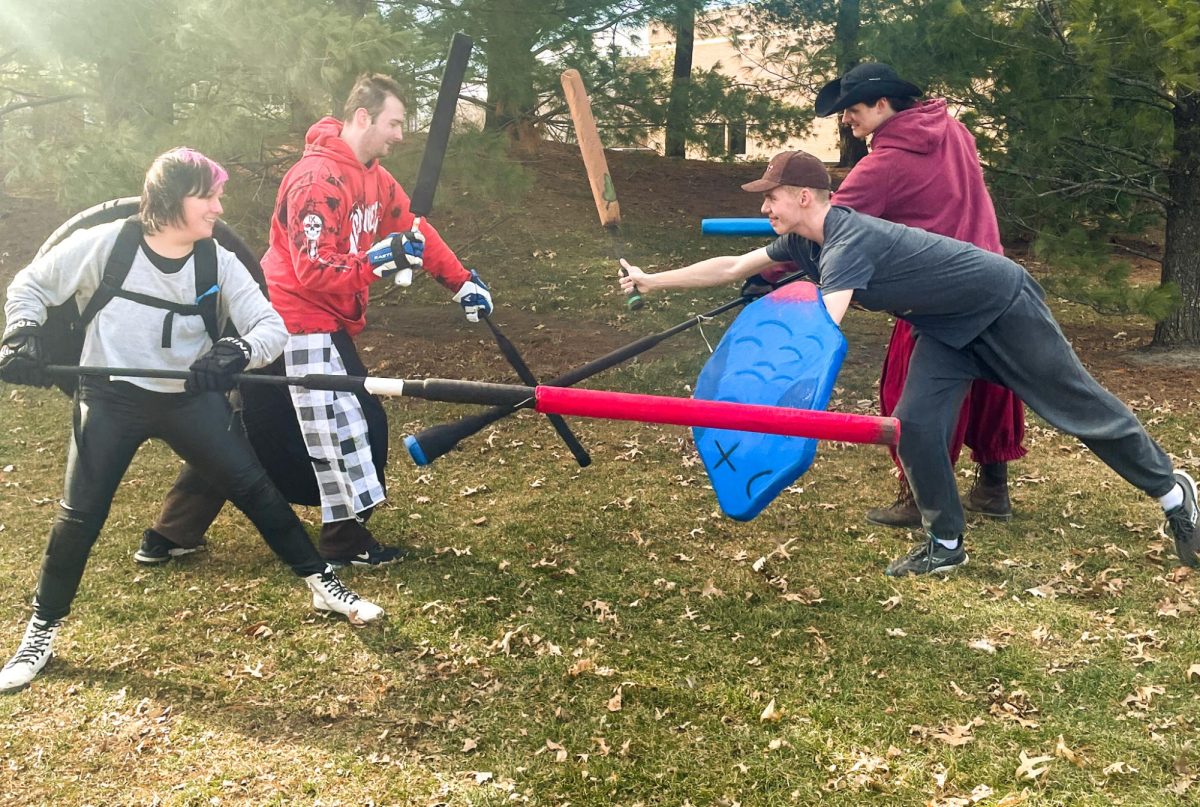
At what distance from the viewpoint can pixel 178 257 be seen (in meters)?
4.37

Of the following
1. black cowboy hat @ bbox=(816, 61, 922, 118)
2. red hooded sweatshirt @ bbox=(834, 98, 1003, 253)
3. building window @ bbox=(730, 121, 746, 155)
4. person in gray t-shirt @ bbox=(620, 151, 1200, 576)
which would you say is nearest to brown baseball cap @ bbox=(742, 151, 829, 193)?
person in gray t-shirt @ bbox=(620, 151, 1200, 576)

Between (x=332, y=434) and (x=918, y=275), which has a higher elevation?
(x=918, y=275)

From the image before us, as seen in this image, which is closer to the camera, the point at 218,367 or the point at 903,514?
the point at 218,367

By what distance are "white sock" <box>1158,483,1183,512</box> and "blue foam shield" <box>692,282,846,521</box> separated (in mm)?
2057

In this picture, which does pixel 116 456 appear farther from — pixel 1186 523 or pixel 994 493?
pixel 1186 523

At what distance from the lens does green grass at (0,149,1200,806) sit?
372 cm

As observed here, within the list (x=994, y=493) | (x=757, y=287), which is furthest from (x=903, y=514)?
(x=757, y=287)

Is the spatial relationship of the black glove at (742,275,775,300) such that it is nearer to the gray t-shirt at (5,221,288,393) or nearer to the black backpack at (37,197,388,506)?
the black backpack at (37,197,388,506)

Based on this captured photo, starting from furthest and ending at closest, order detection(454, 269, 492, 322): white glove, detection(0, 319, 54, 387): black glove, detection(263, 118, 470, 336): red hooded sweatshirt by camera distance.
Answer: detection(454, 269, 492, 322): white glove
detection(263, 118, 470, 336): red hooded sweatshirt
detection(0, 319, 54, 387): black glove

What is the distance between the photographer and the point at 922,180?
534cm

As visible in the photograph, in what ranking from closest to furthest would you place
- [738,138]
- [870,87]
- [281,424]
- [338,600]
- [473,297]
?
1. [338,600]
2. [870,87]
3. [281,424]
4. [473,297]
5. [738,138]

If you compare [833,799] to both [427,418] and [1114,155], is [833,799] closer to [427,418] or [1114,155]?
[427,418]

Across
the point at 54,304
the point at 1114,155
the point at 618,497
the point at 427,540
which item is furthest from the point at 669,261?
the point at 54,304

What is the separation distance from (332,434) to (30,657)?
5.41ft
